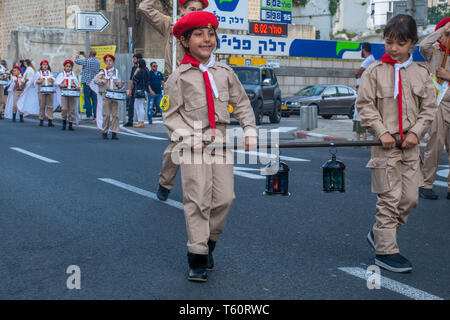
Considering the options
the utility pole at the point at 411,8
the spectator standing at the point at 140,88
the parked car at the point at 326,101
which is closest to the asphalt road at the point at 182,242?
the utility pole at the point at 411,8

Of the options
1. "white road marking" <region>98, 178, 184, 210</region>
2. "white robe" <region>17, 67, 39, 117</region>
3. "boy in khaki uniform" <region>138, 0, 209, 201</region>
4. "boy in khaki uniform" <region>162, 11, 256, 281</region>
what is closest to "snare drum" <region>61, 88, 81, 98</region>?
"white robe" <region>17, 67, 39, 117</region>

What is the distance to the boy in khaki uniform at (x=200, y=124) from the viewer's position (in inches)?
181

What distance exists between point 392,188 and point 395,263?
49 centimetres

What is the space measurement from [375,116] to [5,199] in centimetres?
429

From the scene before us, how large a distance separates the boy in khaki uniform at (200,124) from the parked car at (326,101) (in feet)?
76.5

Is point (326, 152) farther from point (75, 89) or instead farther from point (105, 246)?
point (105, 246)

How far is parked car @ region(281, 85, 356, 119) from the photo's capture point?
27.9 metres

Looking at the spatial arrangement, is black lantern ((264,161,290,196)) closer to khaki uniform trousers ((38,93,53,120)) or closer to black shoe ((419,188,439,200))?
black shoe ((419,188,439,200))

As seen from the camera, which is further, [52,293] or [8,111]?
[8,111]

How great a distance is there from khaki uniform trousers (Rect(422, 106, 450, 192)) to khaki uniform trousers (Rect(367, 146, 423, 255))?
313 centimetres

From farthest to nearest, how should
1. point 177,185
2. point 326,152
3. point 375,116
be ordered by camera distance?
point 326,152 → point 177,185 → point 375,116

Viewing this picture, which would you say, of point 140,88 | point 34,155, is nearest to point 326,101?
point 140,88
